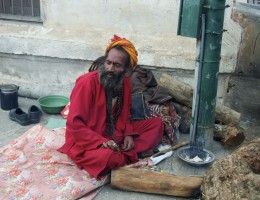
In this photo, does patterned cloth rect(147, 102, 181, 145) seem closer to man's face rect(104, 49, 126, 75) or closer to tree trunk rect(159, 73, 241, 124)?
tree trunk rect(159, 73, 241, 124)

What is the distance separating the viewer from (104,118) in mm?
4105

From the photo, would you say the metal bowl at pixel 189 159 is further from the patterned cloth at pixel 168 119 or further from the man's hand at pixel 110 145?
the man's hand at pixel 110 145

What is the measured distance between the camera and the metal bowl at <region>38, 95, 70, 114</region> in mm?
5500

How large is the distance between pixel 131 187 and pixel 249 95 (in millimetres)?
3332

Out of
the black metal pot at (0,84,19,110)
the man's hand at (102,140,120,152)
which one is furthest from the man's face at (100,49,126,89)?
the black metal pot at (0,84,19,110)

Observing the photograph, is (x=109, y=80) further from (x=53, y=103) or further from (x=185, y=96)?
(x=53, y=103)

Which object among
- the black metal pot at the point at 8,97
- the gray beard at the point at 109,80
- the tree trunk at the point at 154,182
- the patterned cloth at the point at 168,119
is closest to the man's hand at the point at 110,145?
the tree trunk at the point at 154,182

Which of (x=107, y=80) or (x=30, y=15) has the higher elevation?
(x=30, y=15)

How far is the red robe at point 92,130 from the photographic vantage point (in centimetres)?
387

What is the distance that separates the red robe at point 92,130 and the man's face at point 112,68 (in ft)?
0.30

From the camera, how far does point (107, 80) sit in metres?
3.96

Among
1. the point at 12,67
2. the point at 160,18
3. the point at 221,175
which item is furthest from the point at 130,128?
the point at 12,67

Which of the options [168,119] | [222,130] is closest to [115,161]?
[168,119]

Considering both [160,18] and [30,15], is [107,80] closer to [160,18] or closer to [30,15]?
[160,18]
